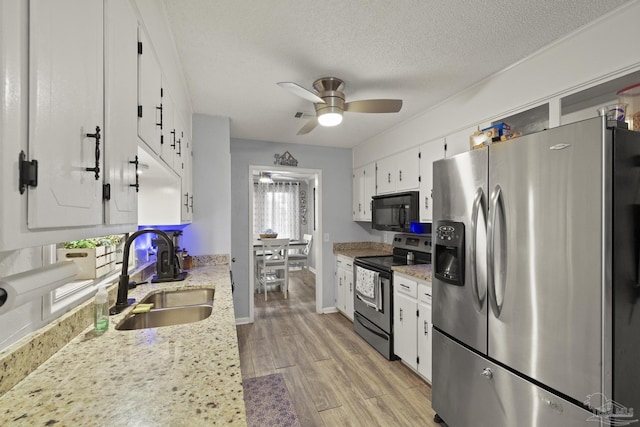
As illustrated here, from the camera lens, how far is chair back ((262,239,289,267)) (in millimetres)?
5066

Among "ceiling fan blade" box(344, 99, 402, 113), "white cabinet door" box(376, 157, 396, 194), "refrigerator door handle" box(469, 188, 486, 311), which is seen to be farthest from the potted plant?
"white cabinet door" box(376, 157, 396, 194)

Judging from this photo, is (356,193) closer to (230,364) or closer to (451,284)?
(451,284)

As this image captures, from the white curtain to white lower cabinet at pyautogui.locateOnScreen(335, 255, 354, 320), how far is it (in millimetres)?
3246

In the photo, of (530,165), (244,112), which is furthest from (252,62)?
(530,165)

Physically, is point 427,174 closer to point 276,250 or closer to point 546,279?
point 546,279

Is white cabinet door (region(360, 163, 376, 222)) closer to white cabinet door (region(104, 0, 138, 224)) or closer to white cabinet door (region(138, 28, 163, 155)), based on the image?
white cabinet door (region(138, 28, 163, 155))

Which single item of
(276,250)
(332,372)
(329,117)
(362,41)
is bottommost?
(332,372)

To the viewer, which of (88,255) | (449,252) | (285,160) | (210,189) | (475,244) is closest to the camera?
(88,255)

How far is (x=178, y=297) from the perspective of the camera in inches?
82.7

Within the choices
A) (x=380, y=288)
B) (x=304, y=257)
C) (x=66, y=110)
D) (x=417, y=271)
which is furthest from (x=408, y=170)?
(x=304, y=257)

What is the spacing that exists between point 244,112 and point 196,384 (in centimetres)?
263

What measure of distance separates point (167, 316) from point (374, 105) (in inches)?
79.8

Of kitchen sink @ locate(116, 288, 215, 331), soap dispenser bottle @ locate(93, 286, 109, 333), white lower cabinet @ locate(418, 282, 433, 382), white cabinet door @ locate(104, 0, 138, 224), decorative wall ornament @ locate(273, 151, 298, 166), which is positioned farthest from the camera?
decorative wall ornament @ locate(273, 151, 298, 166)

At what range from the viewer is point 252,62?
1.99 meters
